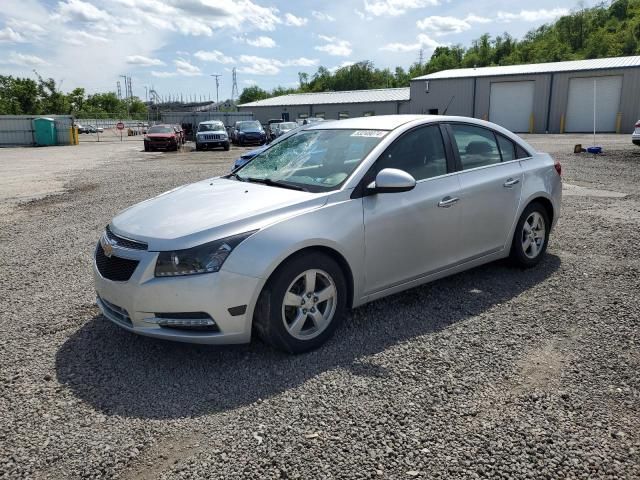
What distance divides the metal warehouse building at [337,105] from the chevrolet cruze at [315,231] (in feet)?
147

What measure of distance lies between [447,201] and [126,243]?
253 cm

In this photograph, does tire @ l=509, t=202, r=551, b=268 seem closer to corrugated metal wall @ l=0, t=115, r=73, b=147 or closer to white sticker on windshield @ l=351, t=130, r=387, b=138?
white sticker on windshield @ l=351, t=130, r=387, b=138

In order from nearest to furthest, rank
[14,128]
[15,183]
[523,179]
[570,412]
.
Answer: [570,412] → [523,179] → [15,183] → [14,128]

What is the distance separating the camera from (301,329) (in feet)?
12.0

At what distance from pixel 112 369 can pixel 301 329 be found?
4.24 ft

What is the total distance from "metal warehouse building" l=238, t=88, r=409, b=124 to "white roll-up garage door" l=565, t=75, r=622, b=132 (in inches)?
594

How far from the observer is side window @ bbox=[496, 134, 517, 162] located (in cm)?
512

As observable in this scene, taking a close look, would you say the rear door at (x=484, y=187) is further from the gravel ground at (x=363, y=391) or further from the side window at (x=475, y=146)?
the gravel ground at (x=363, y=391)

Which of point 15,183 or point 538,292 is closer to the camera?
point 538,292

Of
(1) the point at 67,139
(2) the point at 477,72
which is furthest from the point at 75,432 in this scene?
(2) the point at 477,72

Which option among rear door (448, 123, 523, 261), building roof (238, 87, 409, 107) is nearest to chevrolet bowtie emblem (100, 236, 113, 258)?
rear door (448, 123, 523, 261)

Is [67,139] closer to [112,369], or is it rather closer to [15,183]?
[15,183]

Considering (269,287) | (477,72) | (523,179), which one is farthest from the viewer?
(477,72)

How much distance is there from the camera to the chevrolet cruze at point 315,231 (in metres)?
3.30
